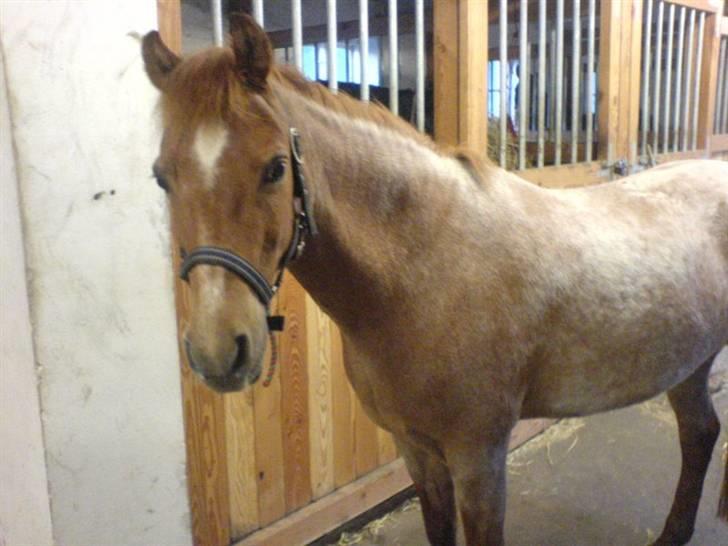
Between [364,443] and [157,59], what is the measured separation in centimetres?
151

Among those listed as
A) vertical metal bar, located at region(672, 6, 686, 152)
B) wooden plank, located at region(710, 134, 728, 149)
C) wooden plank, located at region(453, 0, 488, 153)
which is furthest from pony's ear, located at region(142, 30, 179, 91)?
wooden plank, located at region(710, 134, 728, 149)

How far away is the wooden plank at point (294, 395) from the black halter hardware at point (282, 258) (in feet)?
2.71

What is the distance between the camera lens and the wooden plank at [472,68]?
2123 millimetres

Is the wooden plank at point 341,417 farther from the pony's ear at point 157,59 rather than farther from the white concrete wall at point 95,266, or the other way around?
the pony's ear at point 157,59

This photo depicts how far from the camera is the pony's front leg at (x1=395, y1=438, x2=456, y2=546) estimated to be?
1514 millimetres

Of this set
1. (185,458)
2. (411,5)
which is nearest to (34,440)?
(185,458)

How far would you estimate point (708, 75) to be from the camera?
3621 millimetres

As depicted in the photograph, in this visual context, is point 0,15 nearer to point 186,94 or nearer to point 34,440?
point 186,94

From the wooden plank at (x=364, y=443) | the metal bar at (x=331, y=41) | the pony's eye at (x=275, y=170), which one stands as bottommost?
the wooden plank at (x=364, y=443)

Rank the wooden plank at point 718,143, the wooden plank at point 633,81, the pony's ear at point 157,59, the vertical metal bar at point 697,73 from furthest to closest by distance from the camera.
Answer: the wooden plank at point 718,143 < the vertical metal bar at point 697,73 < the wooden plank at point 633,81 < the pony's ear at point 157,59

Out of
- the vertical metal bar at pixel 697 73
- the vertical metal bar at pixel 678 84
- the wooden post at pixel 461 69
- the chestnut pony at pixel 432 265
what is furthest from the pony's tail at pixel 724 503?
the vertical metal bar at pixel 697 73

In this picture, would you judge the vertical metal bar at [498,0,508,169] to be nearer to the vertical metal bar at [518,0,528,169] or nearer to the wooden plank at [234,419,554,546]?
the vertical metal bar at [518,0,528,169]

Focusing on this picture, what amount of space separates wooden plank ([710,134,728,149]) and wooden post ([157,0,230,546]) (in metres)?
3.47

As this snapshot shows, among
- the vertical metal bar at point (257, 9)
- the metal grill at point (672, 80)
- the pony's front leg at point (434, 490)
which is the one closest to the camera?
the pony's front leg at point (434, 490)
